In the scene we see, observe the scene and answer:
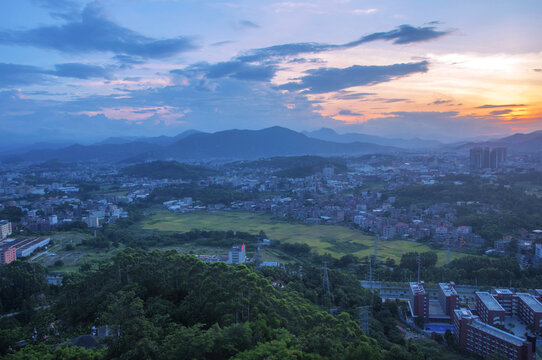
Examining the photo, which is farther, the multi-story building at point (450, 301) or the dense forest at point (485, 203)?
the dense forest at point (485, 203)

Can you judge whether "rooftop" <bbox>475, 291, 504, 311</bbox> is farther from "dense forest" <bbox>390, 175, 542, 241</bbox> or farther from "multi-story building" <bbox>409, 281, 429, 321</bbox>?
"dense forest" <bbox>390, 175, 542, 241</bbox>

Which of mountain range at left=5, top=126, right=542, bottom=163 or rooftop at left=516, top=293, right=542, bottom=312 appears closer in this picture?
rooftop at left=516, top=293, right=542, bottom=312

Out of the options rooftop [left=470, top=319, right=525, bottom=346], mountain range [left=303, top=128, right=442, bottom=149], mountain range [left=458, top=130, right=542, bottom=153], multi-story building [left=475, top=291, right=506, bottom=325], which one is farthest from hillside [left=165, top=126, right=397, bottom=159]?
rooftop [left=470, top=319, right=525, bottom=346]

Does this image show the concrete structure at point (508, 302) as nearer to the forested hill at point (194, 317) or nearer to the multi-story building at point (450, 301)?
the multi-story building at point (450, 301)

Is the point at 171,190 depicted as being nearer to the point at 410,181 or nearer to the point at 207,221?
the point at 207,221

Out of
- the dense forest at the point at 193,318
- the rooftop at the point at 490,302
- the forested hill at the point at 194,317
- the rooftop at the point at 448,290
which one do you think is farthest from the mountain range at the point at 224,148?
the rooftop at the point at 490,302

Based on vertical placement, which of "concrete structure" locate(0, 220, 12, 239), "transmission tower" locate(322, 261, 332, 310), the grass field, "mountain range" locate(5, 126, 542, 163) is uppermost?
"mountain range" locate(5, 126, 542, 163)

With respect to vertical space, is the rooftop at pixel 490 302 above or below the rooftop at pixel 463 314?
below
